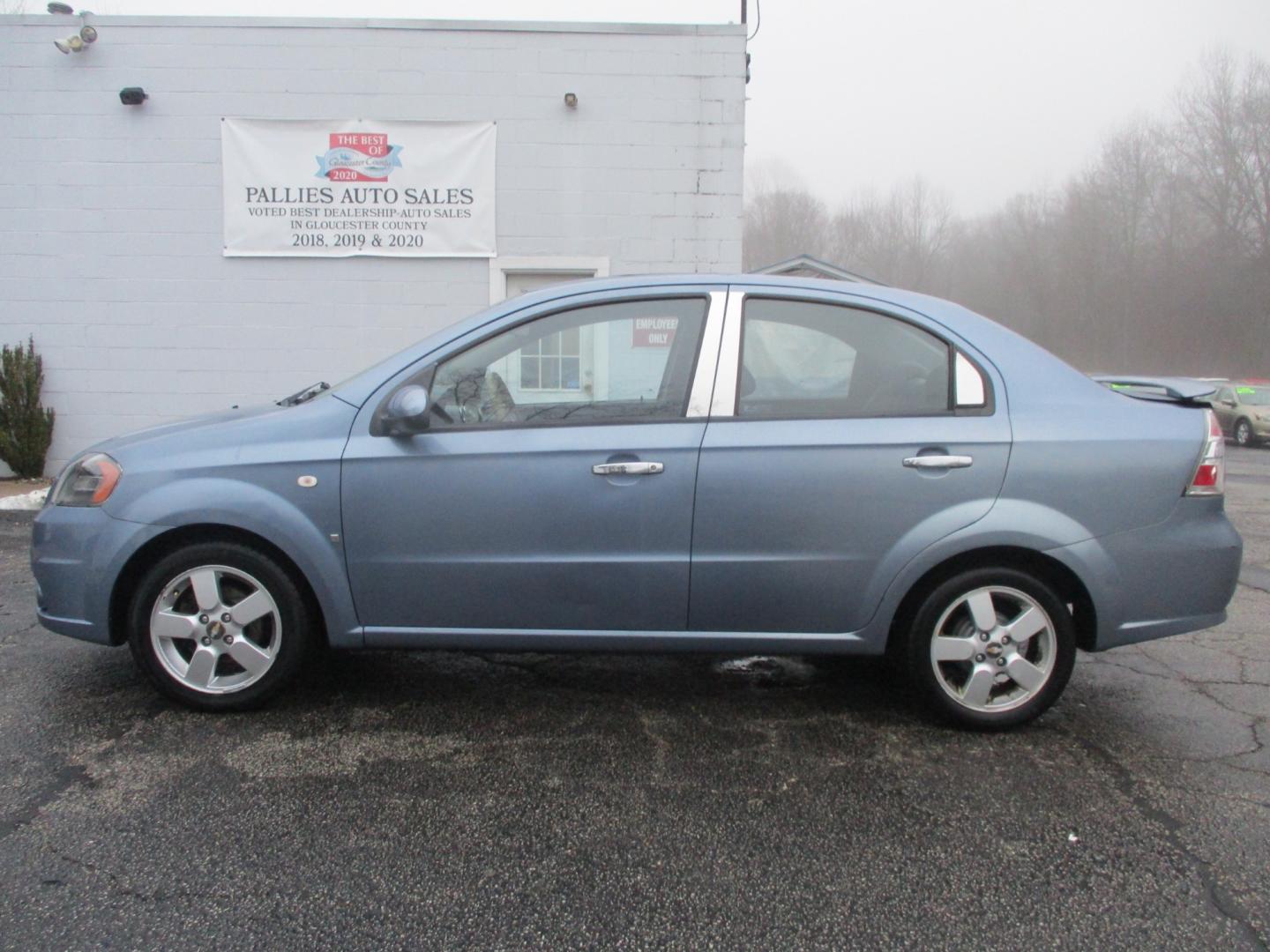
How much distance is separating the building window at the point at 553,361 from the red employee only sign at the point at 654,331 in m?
0.23

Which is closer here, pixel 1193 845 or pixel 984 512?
pixel 1193 845

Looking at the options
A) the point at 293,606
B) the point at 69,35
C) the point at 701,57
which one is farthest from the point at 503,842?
the point at 69,35

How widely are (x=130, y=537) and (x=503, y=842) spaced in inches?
71.5

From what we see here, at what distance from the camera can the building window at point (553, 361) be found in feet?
11.0

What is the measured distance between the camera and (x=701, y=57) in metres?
8.61

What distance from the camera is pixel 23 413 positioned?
863 centimetres

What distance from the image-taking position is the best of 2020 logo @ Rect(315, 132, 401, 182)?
868 centimetres

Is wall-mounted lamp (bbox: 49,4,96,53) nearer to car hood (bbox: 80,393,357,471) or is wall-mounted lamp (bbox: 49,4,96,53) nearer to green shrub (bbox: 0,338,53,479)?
green shrub (bbox: 0,338,53,479)

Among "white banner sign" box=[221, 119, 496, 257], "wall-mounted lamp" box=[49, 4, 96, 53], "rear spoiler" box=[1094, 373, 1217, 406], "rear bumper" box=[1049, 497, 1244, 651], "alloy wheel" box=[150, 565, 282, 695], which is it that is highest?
"wall-mounted lamp" box=[49, 4, 96, 53]

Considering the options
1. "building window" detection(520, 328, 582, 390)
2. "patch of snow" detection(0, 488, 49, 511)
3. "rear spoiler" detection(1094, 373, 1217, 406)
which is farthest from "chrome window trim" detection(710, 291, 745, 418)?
"patch of snow" detection(0, 488, 49, 511)

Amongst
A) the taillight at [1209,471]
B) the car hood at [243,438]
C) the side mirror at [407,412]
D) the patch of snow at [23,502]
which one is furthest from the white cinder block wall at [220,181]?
the taillight at [1209,471]

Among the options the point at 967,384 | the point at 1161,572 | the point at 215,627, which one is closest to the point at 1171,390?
the point at 1161,572

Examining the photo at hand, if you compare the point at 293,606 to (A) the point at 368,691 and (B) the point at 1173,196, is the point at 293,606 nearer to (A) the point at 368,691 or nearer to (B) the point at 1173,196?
(A) the point at 368,691

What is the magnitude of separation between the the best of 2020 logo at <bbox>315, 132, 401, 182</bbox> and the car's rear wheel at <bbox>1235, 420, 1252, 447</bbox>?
20.2 metres
